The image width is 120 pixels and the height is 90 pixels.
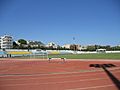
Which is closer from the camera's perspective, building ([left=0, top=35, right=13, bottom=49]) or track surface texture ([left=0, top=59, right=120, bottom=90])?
track surface texture ([left=0, top=59, right=120, bottom=90])

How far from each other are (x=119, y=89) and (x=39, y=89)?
3.20m

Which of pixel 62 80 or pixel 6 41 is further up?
pixel 6 41

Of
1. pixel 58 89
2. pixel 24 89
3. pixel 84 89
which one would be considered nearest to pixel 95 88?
pixel 84 89

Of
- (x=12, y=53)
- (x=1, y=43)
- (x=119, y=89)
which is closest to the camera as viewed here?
(x=119, y=89)

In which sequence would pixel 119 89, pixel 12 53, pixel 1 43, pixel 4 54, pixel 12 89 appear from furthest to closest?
pixel 1 43
pixel 12 53
pixel 4 54
pixel 12 89
pixel 119 89

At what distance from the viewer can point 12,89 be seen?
966 centimetres

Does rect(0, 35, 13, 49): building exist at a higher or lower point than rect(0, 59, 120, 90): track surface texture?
higher

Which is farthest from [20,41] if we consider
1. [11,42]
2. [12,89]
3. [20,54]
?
[12,89]

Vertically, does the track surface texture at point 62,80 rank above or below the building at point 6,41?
below

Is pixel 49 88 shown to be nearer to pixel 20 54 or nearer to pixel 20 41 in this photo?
pixel 20 54

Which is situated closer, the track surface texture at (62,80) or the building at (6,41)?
the track surface texture at (62,80)

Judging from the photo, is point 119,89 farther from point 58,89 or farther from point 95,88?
point 58,89

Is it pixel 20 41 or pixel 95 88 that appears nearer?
pixel 95 88

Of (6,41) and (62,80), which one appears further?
(6,41)
